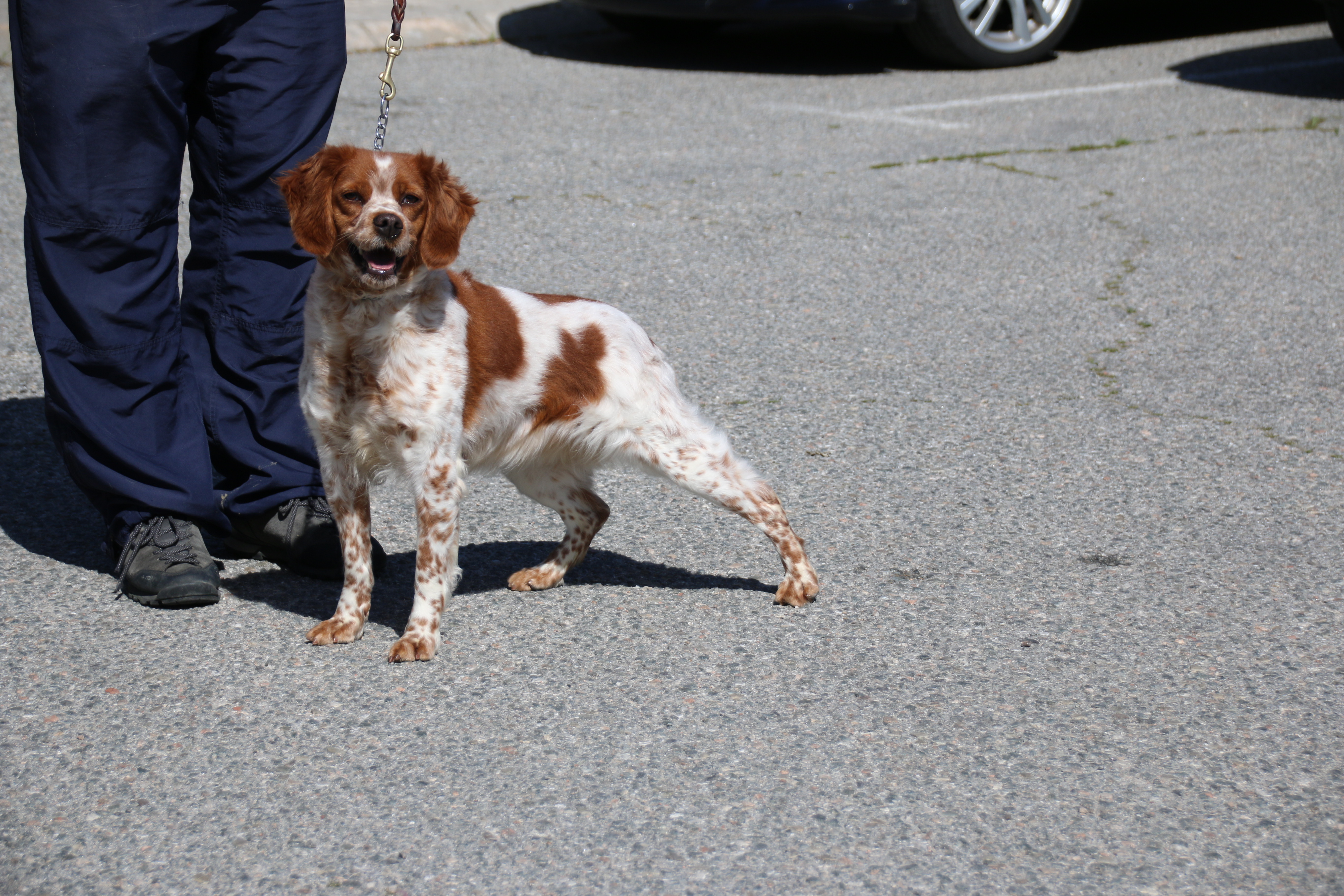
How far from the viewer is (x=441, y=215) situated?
315cm

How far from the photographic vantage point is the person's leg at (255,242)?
342 centimetres

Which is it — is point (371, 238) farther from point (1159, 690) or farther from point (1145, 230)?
point (1145, 230)

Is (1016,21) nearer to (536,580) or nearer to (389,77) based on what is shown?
(389,77)

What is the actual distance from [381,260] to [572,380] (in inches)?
23.4

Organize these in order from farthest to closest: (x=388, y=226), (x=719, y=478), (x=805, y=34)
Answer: (x=805, y=34) < (x=719, y=478) < (x=388, y=226)

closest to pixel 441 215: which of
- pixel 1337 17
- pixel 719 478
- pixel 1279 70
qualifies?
pixel 719 478

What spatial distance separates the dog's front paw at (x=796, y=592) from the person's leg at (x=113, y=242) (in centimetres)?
150

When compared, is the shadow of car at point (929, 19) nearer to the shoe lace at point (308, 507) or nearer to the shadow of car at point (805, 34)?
the shadow of car at point (805, 34)

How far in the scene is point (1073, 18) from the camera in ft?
31.5

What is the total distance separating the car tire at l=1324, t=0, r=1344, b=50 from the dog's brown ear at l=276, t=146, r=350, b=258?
7.96 meters

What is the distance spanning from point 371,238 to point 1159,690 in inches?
80.0

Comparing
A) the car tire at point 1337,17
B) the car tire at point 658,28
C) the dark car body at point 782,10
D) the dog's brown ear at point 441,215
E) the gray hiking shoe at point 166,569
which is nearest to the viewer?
the dog's brown ear at point 441,215

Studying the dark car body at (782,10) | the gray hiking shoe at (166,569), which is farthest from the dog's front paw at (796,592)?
the dark car body at (782,10)

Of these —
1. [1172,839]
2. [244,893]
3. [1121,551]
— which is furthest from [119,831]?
[1121,551]
